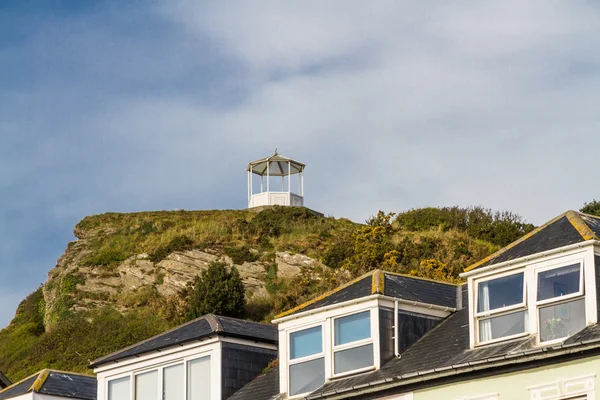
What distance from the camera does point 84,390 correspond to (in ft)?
115

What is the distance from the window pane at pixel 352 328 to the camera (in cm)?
2578

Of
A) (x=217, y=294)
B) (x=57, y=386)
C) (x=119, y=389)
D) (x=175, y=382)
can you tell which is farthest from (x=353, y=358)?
(x=217, y=294)

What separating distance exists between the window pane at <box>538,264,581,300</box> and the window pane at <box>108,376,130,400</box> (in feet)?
41.5

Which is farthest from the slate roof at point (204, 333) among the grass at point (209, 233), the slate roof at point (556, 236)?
the grass at point (209, 233)

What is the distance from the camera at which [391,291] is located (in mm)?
26375

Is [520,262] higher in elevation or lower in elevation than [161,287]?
lower

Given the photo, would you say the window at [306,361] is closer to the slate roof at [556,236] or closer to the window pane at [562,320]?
the slate roof at [556,236]

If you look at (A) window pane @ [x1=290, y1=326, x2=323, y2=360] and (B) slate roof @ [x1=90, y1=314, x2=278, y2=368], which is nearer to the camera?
(A) window pane @ [x1=290, y1=326, x2=323, y2=360]

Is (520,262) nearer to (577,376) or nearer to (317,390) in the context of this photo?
(577,376)

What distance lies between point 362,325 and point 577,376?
20.5ft

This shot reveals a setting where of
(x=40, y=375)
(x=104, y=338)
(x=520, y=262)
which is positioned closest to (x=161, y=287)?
(x=104, y=338)

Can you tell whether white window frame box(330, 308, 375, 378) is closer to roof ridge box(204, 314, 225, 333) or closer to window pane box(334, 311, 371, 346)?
window pane box(334, 311, 371, 346)

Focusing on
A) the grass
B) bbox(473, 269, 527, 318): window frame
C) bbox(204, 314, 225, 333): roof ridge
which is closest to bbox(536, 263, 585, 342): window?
bbox(473, 269, 527, 318): window frame

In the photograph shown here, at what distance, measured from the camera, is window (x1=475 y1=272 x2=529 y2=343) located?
2303cm
